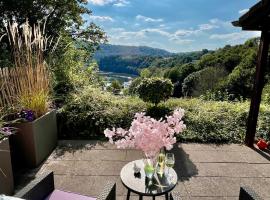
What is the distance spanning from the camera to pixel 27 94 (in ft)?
11.4

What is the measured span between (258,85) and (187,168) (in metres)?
1.74

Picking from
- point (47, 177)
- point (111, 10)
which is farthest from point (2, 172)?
point (111, 10)

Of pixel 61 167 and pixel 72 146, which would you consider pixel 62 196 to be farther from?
pixel 72 146

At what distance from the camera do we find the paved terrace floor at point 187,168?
301 centimetres

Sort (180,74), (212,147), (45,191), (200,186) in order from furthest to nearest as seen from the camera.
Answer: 1. (180,74)
2. (212,147)
3. (200,186)
4. (45,191)

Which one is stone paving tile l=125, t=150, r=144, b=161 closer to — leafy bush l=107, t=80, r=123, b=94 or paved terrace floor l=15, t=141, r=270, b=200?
paved terrace floor l=15, t=141, r=270, b=200

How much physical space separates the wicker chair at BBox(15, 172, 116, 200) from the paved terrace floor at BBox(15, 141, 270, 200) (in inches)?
30.6

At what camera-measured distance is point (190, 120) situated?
16.1 ft

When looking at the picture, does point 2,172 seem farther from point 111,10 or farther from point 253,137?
point 111,10

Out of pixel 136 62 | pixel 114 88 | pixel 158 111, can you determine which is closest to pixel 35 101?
pixel 158 111

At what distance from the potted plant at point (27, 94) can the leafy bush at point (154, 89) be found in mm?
2100

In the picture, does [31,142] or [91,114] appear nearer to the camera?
[31,142]

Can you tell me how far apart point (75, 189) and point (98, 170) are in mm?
485

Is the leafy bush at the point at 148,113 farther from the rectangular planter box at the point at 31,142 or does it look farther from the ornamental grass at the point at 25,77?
the ornamental grass at the point at 25,77
